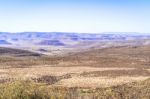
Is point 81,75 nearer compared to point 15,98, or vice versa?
point 15,98

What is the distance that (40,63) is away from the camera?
194ft

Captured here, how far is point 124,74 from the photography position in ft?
147

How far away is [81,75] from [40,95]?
92.5 feet

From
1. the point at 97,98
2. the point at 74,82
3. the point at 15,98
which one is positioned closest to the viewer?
the point at 15,98

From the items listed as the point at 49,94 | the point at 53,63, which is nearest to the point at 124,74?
the point at 53,63

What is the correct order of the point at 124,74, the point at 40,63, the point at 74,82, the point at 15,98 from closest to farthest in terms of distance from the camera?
the point at 15,98 → the point at 74,82 → the point at 124,74 → the point at 40,63

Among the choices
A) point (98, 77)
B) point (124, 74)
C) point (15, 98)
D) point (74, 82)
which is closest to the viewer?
point (15, 98)

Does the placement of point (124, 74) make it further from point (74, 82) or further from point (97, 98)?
point (97, 98)

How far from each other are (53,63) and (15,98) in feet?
147

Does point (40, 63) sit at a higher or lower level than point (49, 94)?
lower

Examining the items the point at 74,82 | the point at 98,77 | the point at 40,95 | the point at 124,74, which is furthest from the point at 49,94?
the point at 124,74

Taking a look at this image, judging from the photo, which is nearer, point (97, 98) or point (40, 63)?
point (97, 98)

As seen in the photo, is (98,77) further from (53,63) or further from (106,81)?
(53,63)

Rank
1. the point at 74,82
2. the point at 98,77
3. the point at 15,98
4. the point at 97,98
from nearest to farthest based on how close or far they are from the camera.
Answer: the point at 15,98
the point at 97,98
the point at 74,82
the point at 98,77
